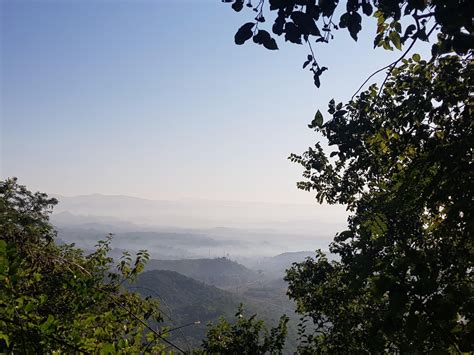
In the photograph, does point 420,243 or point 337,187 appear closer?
point 420,243

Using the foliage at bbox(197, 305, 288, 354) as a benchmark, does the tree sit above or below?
above

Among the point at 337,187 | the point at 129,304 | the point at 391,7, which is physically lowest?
the point at 129,304

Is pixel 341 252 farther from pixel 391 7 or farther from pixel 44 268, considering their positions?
pixel 391 7

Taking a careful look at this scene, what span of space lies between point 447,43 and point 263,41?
1.99 metres

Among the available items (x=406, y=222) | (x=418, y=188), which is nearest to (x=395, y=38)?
(x=418, y=188)

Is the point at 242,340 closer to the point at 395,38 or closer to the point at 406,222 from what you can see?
the point at 406,222

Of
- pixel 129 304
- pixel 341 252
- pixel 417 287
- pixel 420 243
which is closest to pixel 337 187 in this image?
pixel 341 252

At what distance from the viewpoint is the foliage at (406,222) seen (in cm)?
192

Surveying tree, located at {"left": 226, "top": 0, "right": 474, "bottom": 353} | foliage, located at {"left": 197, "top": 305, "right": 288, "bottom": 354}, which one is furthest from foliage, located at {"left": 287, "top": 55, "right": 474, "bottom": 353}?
foliage, located at {"left": 197, "top": 305, "right": 288, "bottom": 354}

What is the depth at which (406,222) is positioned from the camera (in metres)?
10.3

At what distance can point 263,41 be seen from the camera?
3371 mm

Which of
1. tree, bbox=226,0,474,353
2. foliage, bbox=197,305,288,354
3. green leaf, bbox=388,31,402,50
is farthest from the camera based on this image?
foliage, bbox=197,305,288,354

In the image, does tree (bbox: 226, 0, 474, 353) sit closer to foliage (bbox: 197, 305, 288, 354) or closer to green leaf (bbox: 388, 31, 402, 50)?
green leaf (bbox: 388, 31, 402, 50)

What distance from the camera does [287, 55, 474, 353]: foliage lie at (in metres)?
1.92
